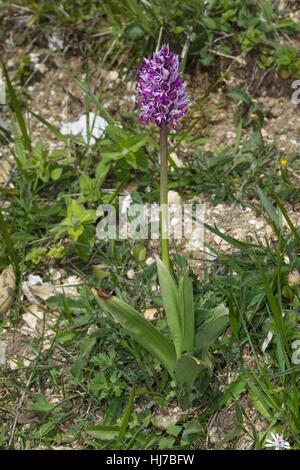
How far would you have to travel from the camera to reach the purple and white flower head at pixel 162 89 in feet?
6.65

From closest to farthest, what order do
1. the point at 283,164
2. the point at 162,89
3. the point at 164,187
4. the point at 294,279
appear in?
the point at 162,89
the point at 164,187
the point at 294,279
the point at 283,164

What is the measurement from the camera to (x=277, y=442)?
2227mm

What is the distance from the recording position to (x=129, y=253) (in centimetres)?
296

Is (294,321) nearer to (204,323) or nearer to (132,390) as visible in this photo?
(204,323)

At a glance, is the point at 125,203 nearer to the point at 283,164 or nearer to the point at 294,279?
the point at 283,164

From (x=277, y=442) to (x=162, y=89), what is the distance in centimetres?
111

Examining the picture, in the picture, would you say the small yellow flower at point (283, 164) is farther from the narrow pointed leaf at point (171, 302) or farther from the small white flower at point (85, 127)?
the narrow pointed leaf at point (171, 302)

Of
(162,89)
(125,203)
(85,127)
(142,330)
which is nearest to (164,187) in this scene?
(162,89)

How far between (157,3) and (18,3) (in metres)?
0.82

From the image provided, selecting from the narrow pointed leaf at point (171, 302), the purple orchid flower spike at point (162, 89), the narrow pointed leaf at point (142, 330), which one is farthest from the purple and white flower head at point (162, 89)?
the narrow pointed leaf at point (142, 330)

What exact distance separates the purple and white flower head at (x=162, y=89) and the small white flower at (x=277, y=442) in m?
1.02

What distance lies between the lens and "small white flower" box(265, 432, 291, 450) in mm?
2219

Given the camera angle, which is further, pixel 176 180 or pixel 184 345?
pixel 176 180

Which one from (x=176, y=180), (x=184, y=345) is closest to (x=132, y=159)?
(x=176, y=180)
